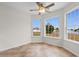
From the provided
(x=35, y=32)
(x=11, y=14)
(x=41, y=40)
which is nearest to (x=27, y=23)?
(x=35, y=32)

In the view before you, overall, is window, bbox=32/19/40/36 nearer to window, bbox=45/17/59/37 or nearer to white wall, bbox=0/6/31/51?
white wall, bbox=0/6/31/51

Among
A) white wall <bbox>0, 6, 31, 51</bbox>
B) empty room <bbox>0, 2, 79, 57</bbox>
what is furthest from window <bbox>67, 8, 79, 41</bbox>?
white wall <bbox>0, 6, 31, 51</bbox>

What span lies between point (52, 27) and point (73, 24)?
118 inches

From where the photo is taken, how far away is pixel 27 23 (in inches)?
352

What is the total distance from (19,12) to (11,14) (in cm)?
115

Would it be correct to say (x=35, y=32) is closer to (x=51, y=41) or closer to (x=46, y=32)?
(x=46, y=32)

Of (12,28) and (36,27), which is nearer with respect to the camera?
(12,28)

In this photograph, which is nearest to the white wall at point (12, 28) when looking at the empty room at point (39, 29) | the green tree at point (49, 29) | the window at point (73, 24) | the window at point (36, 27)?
the empty room at point (39, 29)

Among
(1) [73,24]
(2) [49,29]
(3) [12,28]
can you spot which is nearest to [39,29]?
(2) [49,29]

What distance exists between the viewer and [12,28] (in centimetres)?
668

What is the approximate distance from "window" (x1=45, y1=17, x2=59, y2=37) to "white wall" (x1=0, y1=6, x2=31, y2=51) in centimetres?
150

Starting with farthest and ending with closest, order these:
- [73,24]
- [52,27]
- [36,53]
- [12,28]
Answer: [52,27], [12,28], [73,24], [36,53]

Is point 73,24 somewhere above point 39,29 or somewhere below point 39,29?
above

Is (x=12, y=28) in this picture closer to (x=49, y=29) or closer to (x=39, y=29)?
(x=49, y=29)
